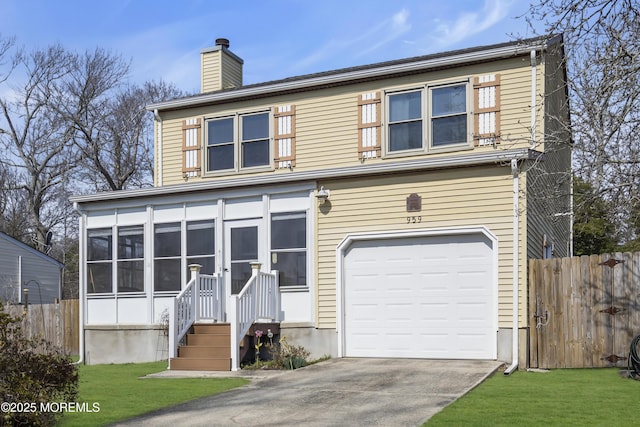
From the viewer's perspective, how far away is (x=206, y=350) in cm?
1364

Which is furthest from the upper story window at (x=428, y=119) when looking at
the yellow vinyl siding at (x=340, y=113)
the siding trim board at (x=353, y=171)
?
the siding trim board at (x=353, y=171)

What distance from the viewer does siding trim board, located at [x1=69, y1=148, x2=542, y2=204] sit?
12.9m

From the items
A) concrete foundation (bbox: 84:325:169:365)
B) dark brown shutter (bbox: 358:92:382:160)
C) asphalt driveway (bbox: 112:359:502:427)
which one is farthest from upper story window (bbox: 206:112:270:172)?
asphalt driveway (bbox: 112:359:502:427)

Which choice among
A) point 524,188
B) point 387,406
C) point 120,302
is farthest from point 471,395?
point 120,302

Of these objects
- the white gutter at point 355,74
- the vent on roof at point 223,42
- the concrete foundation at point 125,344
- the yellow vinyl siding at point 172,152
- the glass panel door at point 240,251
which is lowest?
the concrete foundation at point 125,344

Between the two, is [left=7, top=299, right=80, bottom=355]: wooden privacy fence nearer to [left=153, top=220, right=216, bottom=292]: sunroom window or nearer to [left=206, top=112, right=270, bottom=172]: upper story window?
[left=153, top=220, right=216, bottom=292]: sunroom window

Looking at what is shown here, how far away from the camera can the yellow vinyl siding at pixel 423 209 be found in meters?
13.0

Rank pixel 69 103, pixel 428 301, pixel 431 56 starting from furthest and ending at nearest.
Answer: pixel 69 103 < pixel 431 56 < pixel 428 301

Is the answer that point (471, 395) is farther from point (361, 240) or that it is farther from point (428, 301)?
point (361, 240)

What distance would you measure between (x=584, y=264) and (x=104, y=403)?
813 centimetres

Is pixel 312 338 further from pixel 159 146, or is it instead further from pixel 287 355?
pixel 159 146

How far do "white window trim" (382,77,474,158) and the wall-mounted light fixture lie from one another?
211 centimetres

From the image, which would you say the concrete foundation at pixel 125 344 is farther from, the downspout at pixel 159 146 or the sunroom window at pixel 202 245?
the downspout at pixel 159 146

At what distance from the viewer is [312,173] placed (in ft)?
47.9
